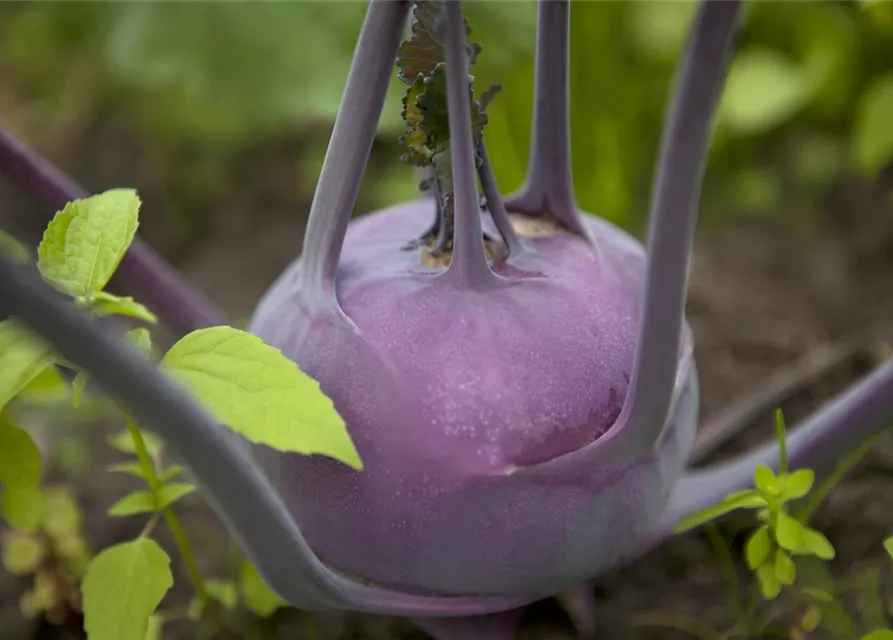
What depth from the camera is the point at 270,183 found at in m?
1.66

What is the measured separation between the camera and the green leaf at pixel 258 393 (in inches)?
17.8

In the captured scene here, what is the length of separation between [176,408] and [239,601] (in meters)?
0.48

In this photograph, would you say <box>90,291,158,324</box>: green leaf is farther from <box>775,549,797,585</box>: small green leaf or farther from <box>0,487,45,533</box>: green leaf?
<box>775,549,797,585</box>: small green leaf

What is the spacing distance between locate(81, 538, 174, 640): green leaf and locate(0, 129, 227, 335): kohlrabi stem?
0.23 metres

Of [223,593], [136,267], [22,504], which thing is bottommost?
[223,593]

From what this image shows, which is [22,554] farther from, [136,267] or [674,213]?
[674,213]

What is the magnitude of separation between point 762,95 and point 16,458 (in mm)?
1215

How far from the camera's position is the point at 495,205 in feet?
2.01

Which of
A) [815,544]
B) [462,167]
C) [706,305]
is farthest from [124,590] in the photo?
[706,305]

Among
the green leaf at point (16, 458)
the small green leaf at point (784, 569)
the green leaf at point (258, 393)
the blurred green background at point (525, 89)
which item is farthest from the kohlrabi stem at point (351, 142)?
the blurred green background at point (525, 89)

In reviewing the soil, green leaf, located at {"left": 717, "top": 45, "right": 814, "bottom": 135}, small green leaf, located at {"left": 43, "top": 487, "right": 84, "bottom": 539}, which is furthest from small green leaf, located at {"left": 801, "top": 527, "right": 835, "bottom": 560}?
green leaf, located at {"left": 717, "top": 45, "right": 814, "bottom": 135}

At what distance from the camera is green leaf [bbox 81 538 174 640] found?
55cm

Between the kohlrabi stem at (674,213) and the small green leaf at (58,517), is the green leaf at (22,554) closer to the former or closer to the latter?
the small green leaf at (58,517)

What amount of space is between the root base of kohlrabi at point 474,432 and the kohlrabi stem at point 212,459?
18 millimetres
